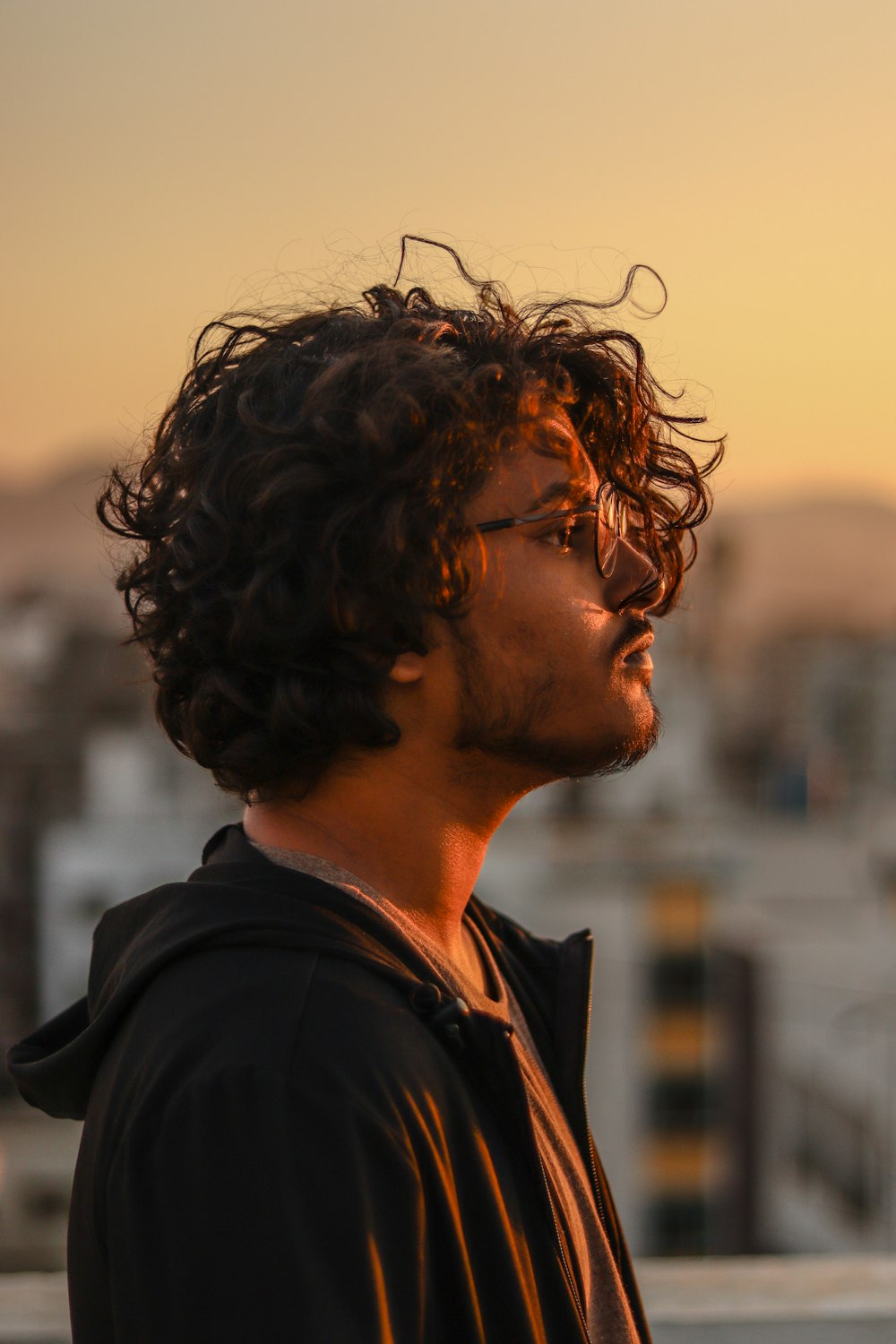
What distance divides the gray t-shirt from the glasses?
13.5 inches

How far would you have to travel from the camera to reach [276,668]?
4.52 feet

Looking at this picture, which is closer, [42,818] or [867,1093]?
[867,1093]

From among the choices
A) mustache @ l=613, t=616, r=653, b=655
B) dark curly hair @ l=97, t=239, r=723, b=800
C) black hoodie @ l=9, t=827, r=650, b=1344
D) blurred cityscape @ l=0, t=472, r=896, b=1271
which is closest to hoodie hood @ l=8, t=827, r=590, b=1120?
black hoodie @ l=9, t=827, r=650, b=1344

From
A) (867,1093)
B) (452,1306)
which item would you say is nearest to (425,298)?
(452,1306)

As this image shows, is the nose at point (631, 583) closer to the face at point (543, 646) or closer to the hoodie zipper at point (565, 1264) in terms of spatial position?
the face at point (543, 646)

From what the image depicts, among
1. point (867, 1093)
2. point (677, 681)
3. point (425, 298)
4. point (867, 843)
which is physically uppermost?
point (425, 298)

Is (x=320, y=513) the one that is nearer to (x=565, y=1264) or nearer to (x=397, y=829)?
(x=397, y=829)

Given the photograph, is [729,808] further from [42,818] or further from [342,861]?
[342,861]

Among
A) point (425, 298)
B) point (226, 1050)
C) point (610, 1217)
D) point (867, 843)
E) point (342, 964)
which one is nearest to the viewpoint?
point (226, 1050)

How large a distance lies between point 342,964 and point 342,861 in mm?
192

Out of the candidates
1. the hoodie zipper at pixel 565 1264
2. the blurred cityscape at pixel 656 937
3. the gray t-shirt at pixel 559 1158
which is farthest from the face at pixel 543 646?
the blurred cityscape at pixel 656 937

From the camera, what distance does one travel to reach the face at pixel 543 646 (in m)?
1.37

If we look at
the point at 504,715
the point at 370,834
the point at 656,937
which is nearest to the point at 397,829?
the point at 370,834

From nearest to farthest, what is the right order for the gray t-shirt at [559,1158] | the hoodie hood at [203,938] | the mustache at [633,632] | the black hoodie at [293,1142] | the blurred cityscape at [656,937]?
the black hoodie at [293,1142] < the hoodie hood at [203,938] < the gray t-shirt at [559,1158] < the mustache at [633,632] < the blurred cityscape at [656,937]
